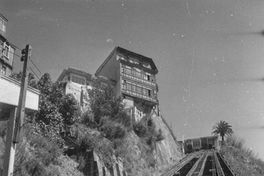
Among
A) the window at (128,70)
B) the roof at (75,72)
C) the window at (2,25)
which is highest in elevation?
the window at (2,25)

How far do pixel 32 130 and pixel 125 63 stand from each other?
2612 centimetres

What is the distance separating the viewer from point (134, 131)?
3256cm

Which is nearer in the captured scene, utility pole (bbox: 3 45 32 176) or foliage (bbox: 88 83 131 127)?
utility pole (bbox: 3 45 32 176)

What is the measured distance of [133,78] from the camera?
4222 centimetres

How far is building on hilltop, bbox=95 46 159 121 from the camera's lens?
40.2m

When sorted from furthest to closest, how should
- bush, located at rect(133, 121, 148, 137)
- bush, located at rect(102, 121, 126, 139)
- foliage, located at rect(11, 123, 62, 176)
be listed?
A: bush, located at rect(133, 121, 148, 137)
bush, located at rect(102, 121, 126, 139)
foliage, located at rect(11, 123, 62, 176)

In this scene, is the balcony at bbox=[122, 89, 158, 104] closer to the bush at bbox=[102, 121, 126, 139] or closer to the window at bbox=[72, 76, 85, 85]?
the window at bbox=[72, 76, 85, 85]

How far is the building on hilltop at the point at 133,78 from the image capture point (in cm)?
4022

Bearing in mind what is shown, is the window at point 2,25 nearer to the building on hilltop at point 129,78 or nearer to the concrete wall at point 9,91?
the building on hilltop at point 129,78

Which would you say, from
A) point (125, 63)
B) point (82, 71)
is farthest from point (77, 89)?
point (125, 63)

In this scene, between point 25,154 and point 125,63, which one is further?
point 125,63

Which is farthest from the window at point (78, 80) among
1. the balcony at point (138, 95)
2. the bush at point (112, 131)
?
the bush at point (112, 131)

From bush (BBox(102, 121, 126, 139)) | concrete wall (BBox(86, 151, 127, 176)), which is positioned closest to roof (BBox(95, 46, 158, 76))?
bush (BBox(102, 121, 126, 139))

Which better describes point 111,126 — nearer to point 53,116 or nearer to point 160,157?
Answer: point 53,116
